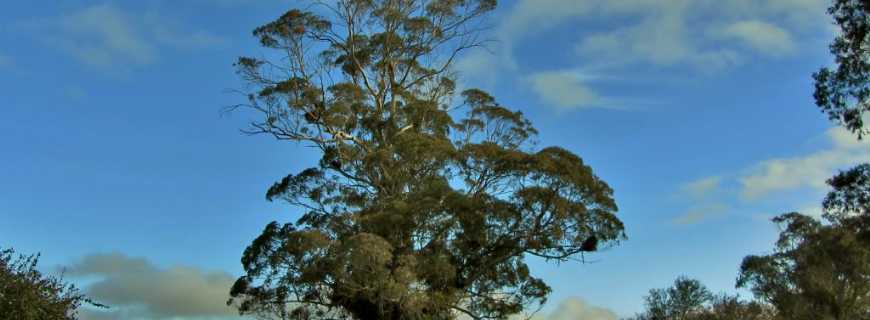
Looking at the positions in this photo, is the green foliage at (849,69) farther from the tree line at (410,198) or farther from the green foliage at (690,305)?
the green foliage at (690,305)

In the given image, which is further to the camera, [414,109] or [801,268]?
[801,268]

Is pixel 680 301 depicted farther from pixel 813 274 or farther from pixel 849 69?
pixel 849 69

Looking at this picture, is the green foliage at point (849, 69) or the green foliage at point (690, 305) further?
the green foliage at point (690, 305)

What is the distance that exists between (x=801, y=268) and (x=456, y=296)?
17045 millimetres

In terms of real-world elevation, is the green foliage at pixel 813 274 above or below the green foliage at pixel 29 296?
above

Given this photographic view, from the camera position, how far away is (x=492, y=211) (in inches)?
760

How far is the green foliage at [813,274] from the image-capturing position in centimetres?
2858

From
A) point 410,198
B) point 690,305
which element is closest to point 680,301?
point 690,305

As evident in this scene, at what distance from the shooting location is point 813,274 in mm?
28828

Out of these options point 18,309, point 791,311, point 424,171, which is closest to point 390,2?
point 424,171

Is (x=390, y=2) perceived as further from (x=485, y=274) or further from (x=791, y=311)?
(x=791, y=311)

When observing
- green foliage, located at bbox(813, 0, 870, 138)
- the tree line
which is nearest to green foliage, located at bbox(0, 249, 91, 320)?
the tree line

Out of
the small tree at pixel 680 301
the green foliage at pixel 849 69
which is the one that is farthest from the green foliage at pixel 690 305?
the green foliage at pixel 849 69

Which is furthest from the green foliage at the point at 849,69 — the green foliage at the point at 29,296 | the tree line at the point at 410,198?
the green foliage at the point at 29,296
